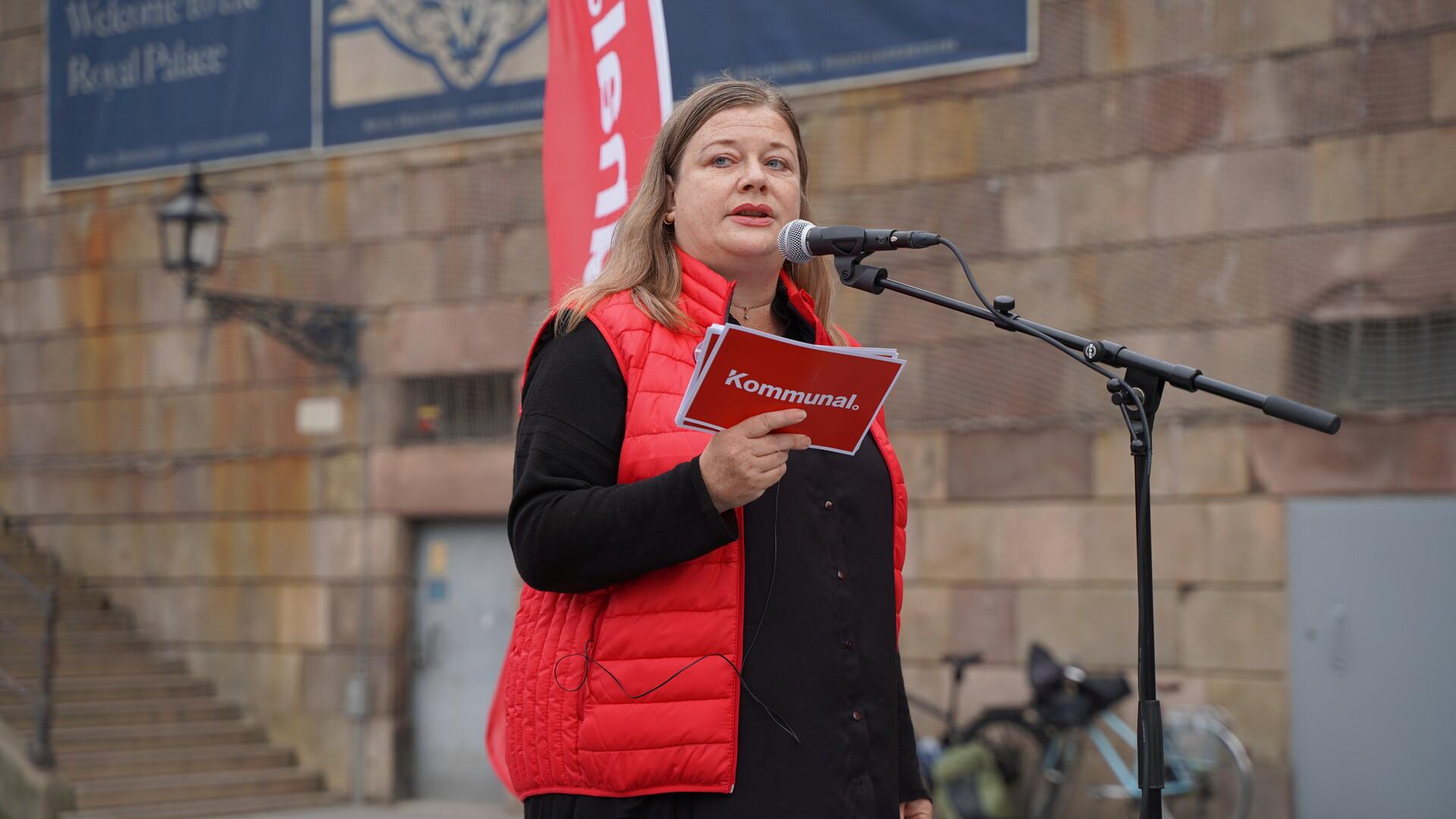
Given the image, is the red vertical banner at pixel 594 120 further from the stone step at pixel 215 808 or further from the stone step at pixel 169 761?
the stone step at pixel 169 761

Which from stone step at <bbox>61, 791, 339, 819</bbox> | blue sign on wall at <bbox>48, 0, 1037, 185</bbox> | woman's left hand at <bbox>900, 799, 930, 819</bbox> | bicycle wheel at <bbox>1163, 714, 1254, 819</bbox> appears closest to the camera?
woman's left hand at <bbox>900, 799, 930, 819</bbox>

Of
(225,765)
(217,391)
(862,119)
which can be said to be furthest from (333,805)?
(862,119)

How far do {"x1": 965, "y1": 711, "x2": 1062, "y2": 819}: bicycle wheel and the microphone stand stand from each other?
576cm

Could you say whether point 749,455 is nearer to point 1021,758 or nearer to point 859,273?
point 859,273

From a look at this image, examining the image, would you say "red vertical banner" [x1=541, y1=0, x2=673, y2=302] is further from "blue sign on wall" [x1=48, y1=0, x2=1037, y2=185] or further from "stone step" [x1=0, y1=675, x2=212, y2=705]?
"stone step" [x1=0, y1=675, x2=212, y2=705]

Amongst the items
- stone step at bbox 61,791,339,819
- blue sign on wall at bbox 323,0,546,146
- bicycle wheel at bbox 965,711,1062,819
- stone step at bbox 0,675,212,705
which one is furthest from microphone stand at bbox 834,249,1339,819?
stone step at bbox 0,675,212,705

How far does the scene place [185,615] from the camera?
11570mm

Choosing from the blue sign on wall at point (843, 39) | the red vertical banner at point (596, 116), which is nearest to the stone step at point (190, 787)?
the blue sign on wall at point (843, 39)

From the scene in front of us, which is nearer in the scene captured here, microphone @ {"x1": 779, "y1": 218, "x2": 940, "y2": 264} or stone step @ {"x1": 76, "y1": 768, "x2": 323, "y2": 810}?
microphone @ {"x1": 779, "y1": 218, "x2": 940, "y2": 264}

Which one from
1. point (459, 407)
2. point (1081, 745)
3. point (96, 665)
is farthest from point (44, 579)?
point (1081, 745)

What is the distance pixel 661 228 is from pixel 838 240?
30 cm

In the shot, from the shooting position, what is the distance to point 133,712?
35.9 feet

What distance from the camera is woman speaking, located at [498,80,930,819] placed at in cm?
229

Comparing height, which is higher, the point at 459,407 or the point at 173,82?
the point at 173,82
